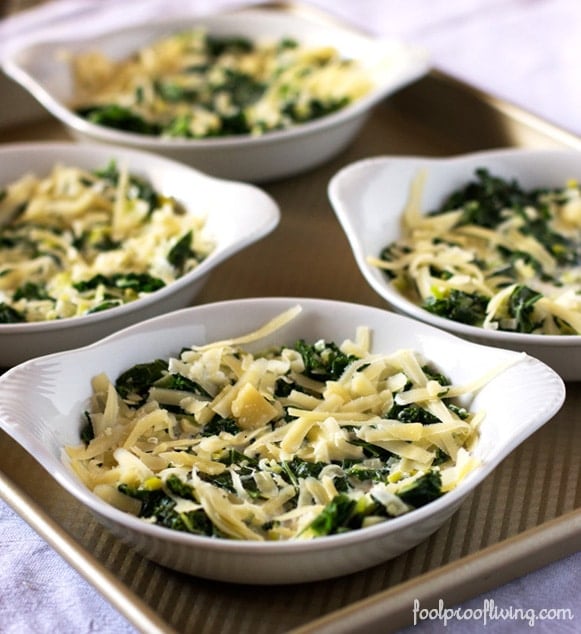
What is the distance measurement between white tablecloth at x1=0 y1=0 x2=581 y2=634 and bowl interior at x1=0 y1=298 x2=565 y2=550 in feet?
0.55

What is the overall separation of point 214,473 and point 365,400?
8.9 inches

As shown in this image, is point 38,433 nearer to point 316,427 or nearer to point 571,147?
point 316,427

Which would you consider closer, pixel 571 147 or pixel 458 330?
pixel 458 330

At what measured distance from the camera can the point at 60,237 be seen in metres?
2.01

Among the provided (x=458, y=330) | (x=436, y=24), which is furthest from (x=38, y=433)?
(x=436, y=24)

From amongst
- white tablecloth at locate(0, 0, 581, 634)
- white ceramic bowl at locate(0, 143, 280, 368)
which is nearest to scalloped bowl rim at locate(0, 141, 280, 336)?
white ceramic bowl at locate(0, 143, 280, 368)

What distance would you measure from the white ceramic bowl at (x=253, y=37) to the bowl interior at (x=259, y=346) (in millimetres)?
647

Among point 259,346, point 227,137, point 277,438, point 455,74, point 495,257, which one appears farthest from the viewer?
point 455,74

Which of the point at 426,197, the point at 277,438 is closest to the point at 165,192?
the point at 426,197

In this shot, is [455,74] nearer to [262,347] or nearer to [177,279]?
[177,279]

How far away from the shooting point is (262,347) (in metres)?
1.64

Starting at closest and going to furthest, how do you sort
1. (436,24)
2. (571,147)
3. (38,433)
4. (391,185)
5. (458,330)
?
(38,433) < (458,330) < (391,185) < (571,147) < (436,24)

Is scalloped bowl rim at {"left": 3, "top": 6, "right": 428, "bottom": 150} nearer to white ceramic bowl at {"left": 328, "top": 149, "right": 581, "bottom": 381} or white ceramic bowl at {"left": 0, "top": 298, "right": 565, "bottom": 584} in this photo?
white ceramic bowl at {"left": 328, "top": 149, "right": 581, "bottom": 381}

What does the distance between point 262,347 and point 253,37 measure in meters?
1.40
